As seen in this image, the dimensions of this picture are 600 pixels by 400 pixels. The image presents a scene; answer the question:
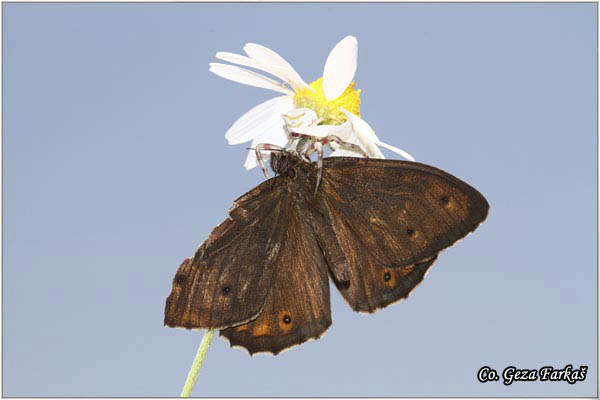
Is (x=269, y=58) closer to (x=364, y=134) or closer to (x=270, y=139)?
(x=270, y=139)

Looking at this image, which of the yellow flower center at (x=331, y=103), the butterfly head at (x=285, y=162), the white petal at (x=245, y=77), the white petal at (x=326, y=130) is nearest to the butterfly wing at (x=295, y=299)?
the butterfly head at (x=285, y=162)

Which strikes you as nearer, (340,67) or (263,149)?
(263,149)

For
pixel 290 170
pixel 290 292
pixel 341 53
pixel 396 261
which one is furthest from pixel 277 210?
pixel 341 53

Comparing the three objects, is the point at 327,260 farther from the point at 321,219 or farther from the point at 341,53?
the point at 341,53

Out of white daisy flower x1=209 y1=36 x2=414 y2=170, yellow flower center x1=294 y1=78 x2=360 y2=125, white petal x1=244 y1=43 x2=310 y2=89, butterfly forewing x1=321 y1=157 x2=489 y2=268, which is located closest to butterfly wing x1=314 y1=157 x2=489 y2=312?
butterfly forewing x1=321 y1=157 x2=489 y2=268

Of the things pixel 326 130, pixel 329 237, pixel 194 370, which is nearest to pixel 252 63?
pixel 326 130

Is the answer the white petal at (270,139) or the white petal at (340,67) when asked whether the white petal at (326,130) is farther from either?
the white petal at (340,67)
